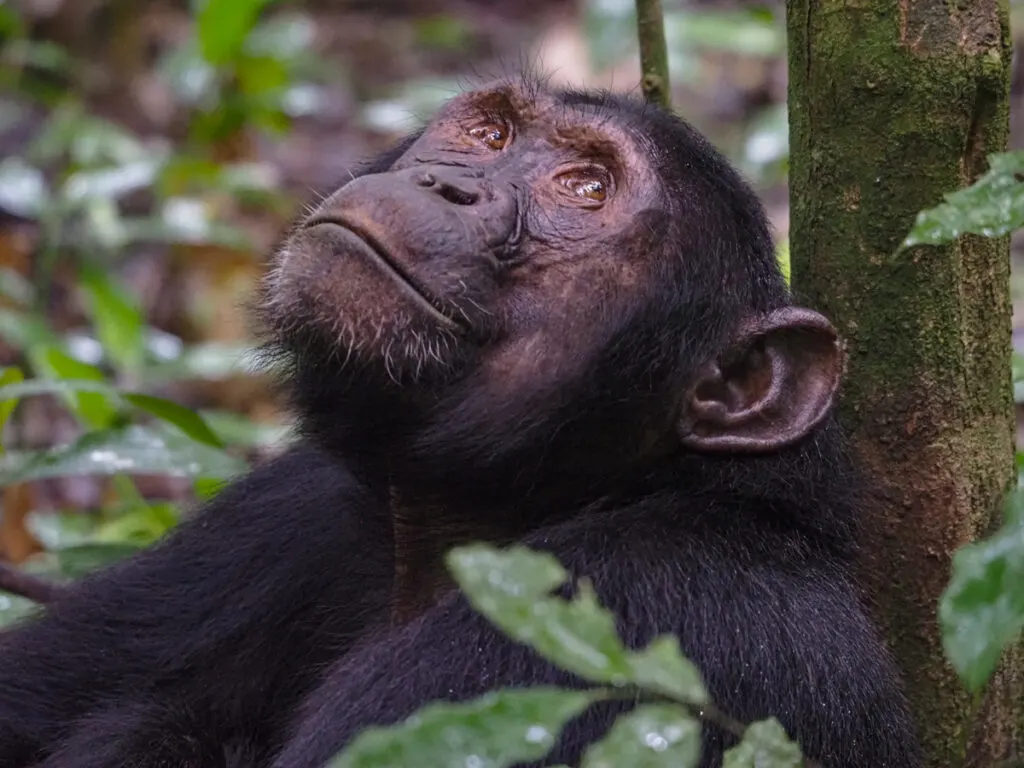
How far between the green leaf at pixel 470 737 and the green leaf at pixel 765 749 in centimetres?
38

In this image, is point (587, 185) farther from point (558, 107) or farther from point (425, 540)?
point (425, 540)

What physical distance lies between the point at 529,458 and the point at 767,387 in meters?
0.51

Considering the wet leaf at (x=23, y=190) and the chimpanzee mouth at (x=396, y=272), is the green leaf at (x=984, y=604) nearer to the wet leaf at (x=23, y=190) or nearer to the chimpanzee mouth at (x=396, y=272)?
the chimpanzee mouth at (x=396, y=272)

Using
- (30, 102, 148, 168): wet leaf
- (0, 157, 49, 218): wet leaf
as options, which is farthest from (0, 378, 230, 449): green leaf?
(30, 102, 148, 168): wet leaf

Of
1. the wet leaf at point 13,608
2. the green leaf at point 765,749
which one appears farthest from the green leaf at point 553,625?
the wet leaf at point 13,608

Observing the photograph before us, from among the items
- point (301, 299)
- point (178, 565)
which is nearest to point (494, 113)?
point (301, 299)

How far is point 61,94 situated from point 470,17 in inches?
137

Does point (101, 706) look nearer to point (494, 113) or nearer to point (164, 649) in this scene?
point (164, 649)

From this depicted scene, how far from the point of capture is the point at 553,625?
1.80 metres

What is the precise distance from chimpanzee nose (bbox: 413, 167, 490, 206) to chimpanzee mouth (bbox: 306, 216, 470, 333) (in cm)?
19

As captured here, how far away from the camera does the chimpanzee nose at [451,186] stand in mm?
3045

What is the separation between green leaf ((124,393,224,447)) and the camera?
168 inches

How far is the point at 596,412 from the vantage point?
3.08m

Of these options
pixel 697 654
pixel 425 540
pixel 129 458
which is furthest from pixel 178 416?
pixel 697 654
